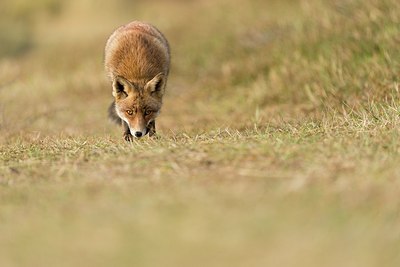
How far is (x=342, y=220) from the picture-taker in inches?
161

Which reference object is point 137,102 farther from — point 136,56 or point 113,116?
point 113,116

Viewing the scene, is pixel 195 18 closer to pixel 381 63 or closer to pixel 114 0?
pixel 114 0

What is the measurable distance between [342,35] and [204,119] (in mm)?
2506

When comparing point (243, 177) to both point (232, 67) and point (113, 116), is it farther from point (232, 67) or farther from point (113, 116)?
point (232, 67)

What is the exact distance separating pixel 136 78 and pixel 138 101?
402 mm

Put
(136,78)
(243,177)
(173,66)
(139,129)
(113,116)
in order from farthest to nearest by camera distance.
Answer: (173,66) → (113,116) → (136,78) → (139,129) → (243,177)

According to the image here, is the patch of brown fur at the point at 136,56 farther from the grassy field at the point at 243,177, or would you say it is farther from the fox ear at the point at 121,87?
the grassy field at the point at 243,177

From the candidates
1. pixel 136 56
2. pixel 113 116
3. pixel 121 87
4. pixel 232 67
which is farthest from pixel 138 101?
pixel 232 67

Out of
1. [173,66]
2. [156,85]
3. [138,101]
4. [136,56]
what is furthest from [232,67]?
[138,101]

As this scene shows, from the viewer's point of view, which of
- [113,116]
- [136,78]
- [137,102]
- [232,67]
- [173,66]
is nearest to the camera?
[137,102]

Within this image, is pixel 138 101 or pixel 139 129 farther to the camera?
pixel 138 101

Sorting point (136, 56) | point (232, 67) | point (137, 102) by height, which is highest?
point (136, 56)

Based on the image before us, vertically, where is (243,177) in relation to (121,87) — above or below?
above

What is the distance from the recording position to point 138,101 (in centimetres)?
805
